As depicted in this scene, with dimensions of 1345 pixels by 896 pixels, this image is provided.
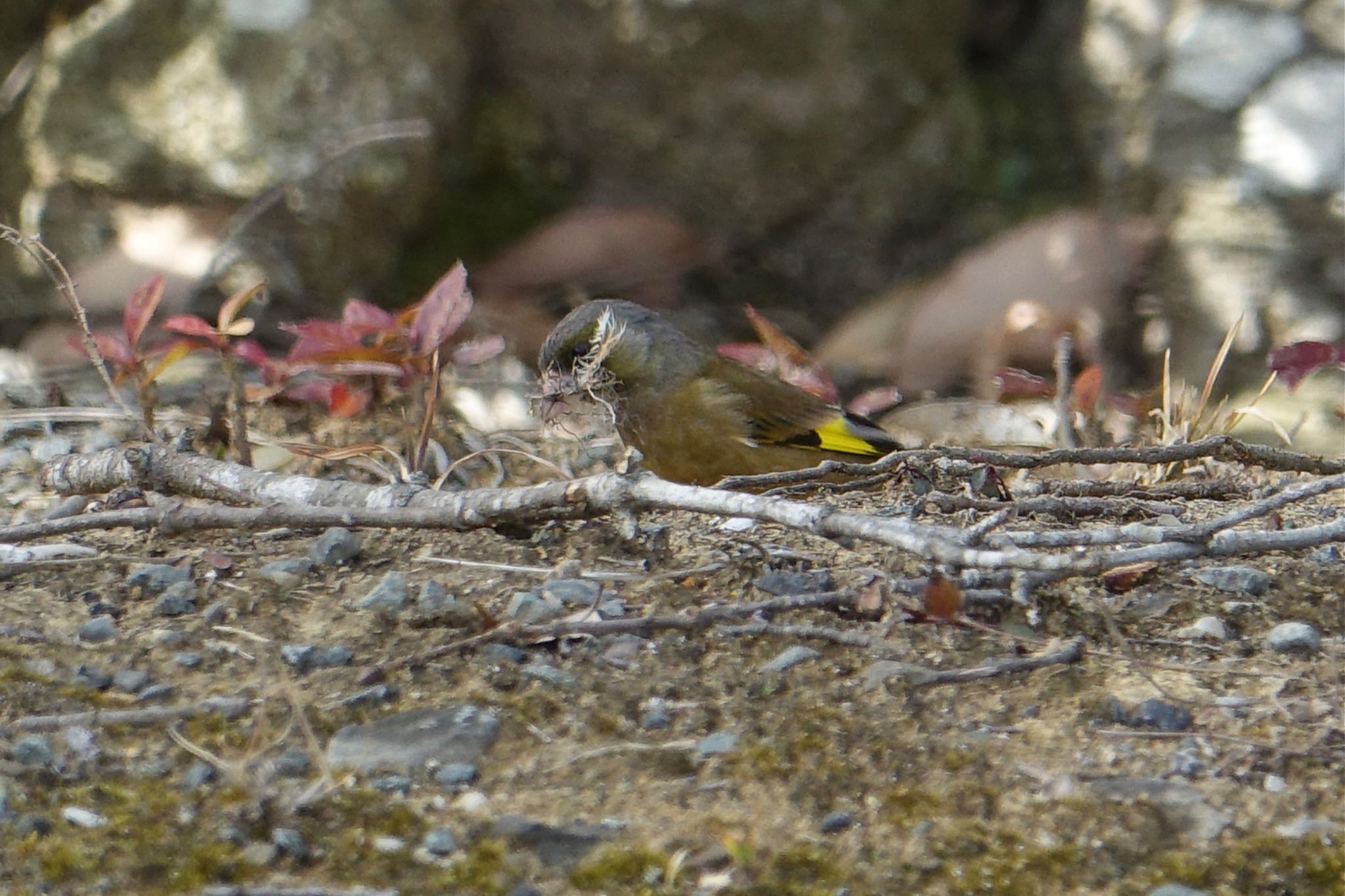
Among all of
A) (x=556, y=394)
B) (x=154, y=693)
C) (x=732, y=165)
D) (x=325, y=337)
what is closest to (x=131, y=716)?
(x=154, y=693)

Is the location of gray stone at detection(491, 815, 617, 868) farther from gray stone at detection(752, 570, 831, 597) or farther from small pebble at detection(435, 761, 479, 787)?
gray stone at detection(752, 570, 831, 597)

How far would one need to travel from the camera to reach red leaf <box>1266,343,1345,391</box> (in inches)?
149

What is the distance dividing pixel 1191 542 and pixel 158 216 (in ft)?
16.1

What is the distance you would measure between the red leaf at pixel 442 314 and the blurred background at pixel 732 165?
219cm

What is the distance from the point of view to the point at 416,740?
2377 mm

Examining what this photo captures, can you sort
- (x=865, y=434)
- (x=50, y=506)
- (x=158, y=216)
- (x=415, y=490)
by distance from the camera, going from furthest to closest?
(x=158, y=216) → (x=865, y=434) → (x=50, y=506) → (x=415, y=490)

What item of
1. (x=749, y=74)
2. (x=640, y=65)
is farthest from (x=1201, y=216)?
(x=640, y=65)

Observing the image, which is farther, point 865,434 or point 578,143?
point 578,143

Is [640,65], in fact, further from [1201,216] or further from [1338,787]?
[1338,787]

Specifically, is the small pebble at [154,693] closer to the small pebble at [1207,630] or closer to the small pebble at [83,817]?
the small pebble at [83,817]

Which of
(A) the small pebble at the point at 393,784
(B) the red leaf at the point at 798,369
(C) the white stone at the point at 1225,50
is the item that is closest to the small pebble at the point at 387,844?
(A) the small pebble at the point at 393,784

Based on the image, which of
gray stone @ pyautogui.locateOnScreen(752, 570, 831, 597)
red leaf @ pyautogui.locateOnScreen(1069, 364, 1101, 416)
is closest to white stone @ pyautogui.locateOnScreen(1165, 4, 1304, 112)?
red leaf @ pyautogui.locateOnScreen(1069, 364, 1101, 416)

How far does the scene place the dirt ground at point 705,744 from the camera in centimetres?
210

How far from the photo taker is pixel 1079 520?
130 inches
